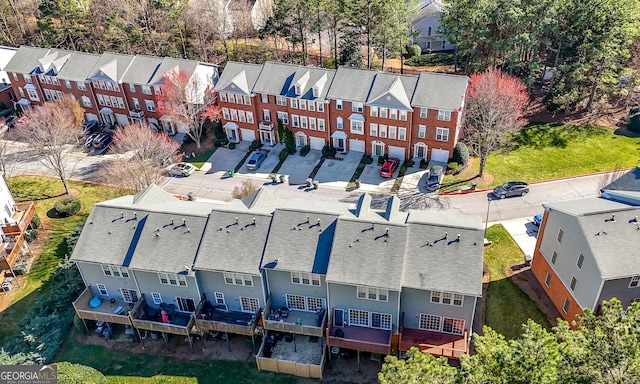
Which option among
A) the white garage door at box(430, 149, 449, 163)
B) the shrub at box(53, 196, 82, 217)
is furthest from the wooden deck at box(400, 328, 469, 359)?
the shrub at box(53, 196, 82, 217)

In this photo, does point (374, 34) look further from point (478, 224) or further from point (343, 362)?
point (343, 362)

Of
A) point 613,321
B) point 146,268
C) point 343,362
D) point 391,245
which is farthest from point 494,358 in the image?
point 146,268

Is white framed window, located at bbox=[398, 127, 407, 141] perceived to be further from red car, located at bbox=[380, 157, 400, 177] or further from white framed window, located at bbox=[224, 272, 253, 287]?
white framed window, located at bbox=[224, 272, 253, 287]

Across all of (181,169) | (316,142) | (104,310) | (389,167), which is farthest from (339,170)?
(104,310)

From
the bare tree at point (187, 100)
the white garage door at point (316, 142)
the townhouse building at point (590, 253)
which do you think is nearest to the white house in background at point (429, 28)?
the white garage door at point (316, 142)

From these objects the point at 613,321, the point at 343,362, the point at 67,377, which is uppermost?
the point at 613,321

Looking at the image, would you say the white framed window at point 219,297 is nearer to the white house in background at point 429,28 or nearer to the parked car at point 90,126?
the parked car at point 90,126
